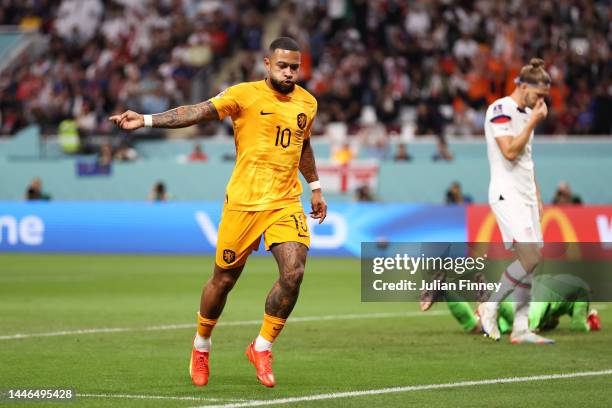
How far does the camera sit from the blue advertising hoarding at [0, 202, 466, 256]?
985 inches

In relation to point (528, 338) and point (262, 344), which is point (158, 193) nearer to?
point (528, 338)

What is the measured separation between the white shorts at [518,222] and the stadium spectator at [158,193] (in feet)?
57.4

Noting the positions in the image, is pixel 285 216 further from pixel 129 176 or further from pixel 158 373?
pixel 129 176

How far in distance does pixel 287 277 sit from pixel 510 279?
136 inches

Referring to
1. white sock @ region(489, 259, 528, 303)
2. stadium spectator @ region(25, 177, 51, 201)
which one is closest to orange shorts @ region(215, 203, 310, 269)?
white sock @ region(489, 259, 528, 303)

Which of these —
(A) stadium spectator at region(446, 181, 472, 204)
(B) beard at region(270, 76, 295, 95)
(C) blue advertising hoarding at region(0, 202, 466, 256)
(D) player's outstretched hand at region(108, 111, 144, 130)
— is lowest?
(C) blue advertising hoarding at region(0, 202, 466, 256)

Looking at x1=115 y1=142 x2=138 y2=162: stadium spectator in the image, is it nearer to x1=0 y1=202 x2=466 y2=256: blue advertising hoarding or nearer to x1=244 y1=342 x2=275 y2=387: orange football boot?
x1=0 y1=202 x2=466 y2=256: blue advertising hoarding

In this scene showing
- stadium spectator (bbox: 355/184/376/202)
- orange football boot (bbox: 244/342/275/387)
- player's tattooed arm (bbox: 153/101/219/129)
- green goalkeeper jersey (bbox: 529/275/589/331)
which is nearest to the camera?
player's tattooed arm (bbox: 153/101/219/129)

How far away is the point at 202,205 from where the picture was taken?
84.9ft

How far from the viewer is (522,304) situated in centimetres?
1105

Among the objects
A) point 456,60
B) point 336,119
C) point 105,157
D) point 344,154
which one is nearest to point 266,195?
point 344,154

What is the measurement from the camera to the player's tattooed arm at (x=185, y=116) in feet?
26.6

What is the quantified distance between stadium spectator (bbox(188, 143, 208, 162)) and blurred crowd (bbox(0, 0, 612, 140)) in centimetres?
233

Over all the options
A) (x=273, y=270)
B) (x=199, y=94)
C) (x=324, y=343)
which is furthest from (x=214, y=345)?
(x=199, y=94)
